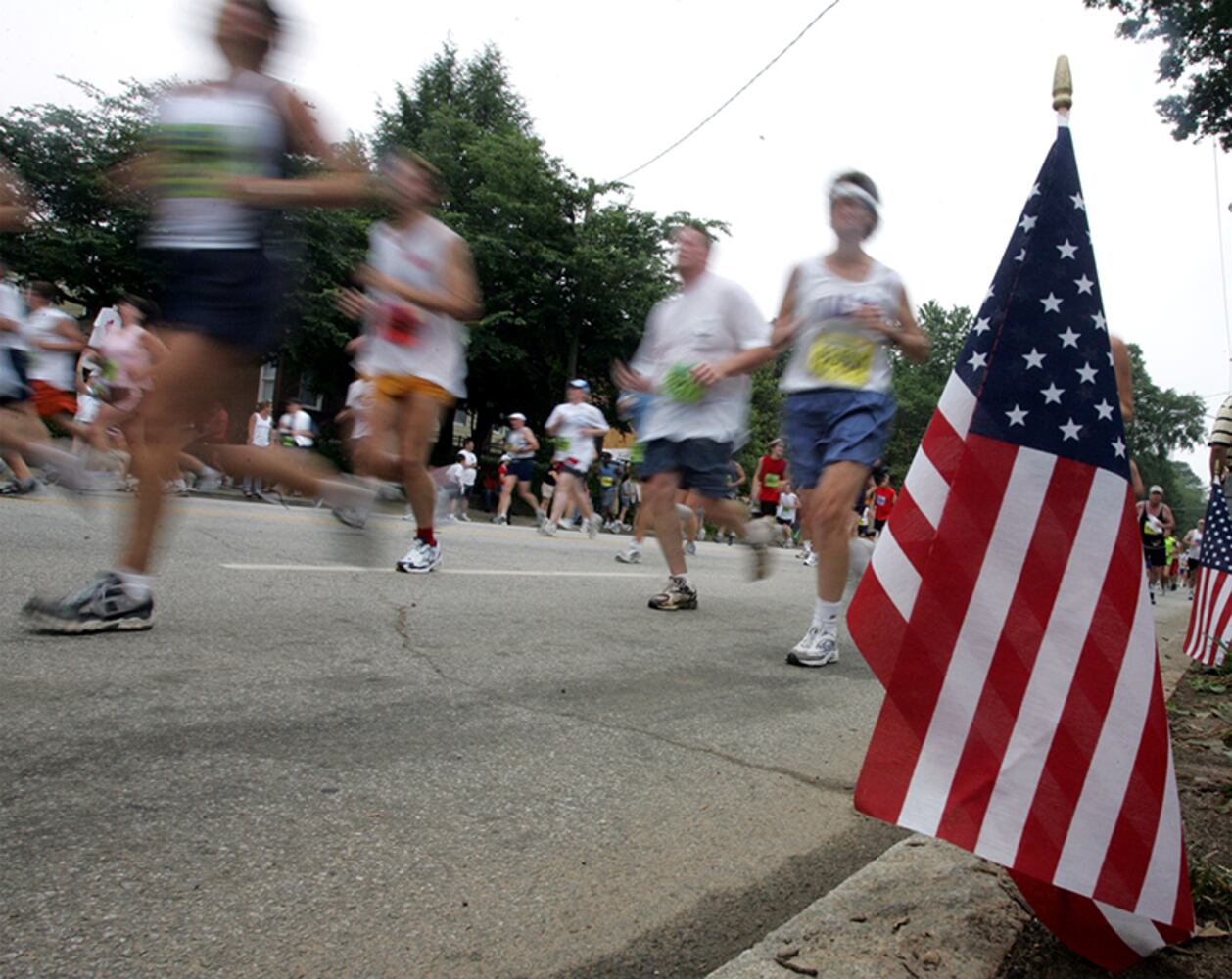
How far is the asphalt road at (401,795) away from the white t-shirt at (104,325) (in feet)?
17.5

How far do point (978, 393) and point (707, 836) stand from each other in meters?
1.01

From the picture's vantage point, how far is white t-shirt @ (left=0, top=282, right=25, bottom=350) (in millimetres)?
5293

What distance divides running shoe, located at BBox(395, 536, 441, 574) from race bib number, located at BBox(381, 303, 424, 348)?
1.69 metres

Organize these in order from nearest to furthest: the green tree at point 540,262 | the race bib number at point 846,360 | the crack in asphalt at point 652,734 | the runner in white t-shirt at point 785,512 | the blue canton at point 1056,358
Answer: the blue canton at point 1056,358, the crack in asphalt at point 652,734, the race bib number at point 846,360, the runner in white t-shirt at point 785,512, the green tree at point 540,262

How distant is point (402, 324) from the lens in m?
4.45

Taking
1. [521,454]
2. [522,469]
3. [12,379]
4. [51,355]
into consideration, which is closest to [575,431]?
[521,454]

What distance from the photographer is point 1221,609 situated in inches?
231

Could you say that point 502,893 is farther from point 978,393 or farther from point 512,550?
point 512,550

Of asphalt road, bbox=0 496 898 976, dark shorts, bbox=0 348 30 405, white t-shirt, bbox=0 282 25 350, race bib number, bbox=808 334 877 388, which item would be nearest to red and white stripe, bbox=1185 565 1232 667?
race bib number, bbox=808 334 877 388

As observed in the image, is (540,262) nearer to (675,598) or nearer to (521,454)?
(521,454)

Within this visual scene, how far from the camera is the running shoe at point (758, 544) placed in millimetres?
5141

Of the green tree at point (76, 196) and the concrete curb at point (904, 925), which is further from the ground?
the green tree at point (76, 196)

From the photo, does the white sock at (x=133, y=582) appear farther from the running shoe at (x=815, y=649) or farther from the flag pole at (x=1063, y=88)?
the flag pole at (x=1063, y=88)

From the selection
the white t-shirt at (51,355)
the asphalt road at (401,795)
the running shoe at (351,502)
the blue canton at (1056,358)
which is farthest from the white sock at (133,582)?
the white t-shirt at (51,355)
